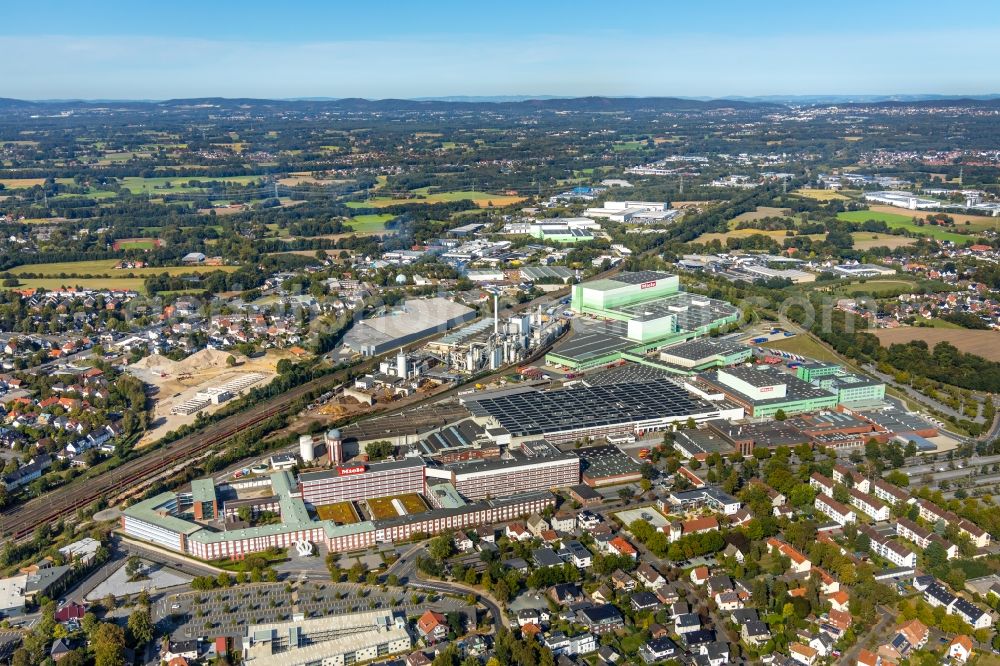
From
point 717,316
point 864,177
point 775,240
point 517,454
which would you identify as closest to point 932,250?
point 775,240

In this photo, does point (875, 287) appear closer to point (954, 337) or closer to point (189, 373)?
point (954, 337)

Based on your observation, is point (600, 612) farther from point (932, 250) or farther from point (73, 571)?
point (932, 250)

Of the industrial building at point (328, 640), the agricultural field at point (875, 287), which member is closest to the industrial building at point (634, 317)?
the agricultural field at point (875, 287)

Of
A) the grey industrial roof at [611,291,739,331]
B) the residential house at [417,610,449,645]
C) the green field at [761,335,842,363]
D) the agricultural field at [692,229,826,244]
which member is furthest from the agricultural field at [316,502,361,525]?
the agricultural field at [692,229,826,244]

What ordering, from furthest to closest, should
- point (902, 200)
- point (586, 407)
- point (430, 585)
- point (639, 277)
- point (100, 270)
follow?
point (902, 200) → point (100, 270) → point (639, 277) → point (586, 407) → point (430, 585)

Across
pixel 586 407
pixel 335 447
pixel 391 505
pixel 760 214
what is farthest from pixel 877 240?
pixel 391 505

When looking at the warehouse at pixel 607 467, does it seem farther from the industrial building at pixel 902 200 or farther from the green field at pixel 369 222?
the industrial building at pixel 902 200
